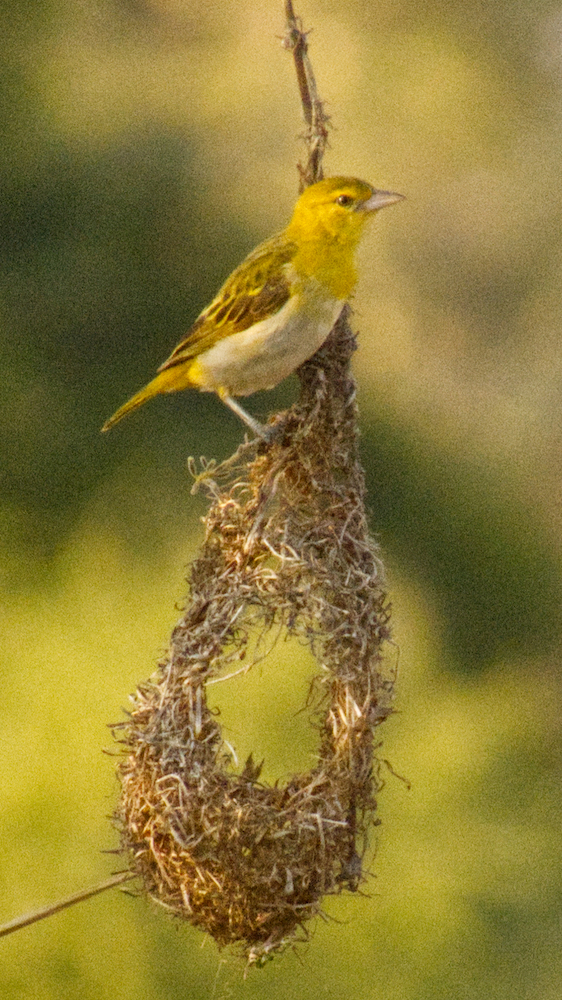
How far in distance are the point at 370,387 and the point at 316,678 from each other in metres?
3.17

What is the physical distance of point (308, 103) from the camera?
7.03 ft

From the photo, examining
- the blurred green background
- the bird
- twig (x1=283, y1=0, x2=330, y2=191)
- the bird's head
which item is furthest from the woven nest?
the blurred green background

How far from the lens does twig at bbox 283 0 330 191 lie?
207 cm

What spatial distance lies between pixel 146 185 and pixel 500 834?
3152 mm

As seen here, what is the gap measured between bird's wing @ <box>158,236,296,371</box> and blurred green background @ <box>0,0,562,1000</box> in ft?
7.35

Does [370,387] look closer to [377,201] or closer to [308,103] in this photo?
[377,201]

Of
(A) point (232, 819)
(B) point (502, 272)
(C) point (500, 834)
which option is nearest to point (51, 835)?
(C) point (500, 834)

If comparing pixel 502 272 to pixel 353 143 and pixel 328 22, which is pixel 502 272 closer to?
pixel 353 143

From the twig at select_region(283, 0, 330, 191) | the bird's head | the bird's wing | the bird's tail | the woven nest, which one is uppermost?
the twig at select_region(283, 0, 330, 191)

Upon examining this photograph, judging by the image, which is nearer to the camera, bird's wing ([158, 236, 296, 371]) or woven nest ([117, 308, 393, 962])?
woven nest ([117, 308, 393, 962])

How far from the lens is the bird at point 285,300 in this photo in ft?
7.22

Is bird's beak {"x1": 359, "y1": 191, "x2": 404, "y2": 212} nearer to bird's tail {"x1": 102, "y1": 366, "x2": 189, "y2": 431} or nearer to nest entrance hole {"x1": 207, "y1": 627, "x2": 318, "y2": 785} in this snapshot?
bird's tail {"x1": 102, "y1": 366, "x2": 189, "y2": 431}

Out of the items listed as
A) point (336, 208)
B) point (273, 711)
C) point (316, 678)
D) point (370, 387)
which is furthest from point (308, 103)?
point (370, 387)

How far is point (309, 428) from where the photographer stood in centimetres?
216
